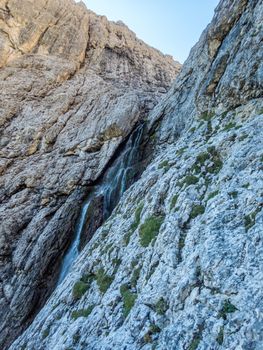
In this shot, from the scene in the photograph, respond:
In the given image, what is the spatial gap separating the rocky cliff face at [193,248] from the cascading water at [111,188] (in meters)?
6.26

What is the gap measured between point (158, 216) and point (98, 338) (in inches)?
244

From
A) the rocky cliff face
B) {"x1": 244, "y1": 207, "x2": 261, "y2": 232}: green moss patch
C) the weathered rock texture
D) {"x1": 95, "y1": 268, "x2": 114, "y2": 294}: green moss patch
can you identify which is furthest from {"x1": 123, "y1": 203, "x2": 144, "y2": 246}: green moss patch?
the weathered rock texture

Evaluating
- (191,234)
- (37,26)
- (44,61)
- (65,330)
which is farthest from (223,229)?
(37,26)

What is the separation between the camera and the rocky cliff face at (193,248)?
9.55m

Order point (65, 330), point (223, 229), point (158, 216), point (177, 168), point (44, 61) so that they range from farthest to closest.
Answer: point (44, 61)
point (177, 168)
point (158, 216)
point (65, 330)
point (223, 229)

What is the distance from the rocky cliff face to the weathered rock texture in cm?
854

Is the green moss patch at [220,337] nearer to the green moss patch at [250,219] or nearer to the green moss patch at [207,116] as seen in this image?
the green moss patch at [250,219]

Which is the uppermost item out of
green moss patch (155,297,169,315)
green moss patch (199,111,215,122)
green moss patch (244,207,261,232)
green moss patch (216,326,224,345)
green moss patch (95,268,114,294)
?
green moss patch (199,111,215,122)

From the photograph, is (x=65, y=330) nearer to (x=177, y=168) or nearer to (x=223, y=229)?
(x=223, y=229)

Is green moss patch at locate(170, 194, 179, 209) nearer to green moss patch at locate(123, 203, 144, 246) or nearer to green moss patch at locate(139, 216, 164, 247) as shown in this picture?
green moss patch at locate(139, 216, 164, 247)

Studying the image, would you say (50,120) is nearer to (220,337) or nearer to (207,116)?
(207,116)

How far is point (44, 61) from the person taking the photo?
48.4 m

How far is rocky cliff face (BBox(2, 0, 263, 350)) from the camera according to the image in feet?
31.3

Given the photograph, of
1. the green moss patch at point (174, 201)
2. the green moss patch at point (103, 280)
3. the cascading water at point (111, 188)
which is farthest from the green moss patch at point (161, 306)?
the cascading water at point (111, 188)
